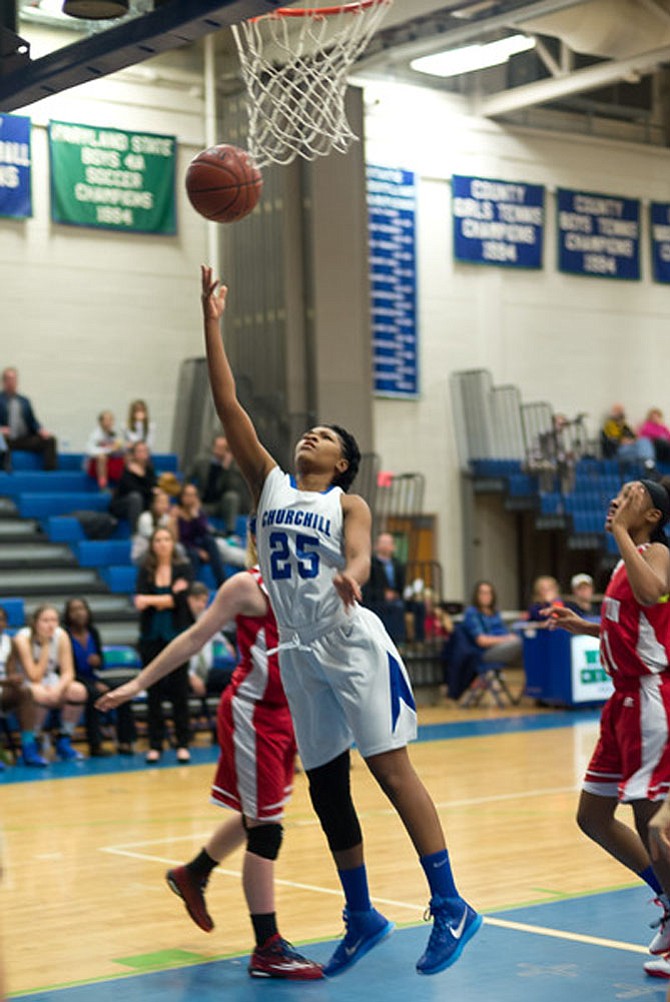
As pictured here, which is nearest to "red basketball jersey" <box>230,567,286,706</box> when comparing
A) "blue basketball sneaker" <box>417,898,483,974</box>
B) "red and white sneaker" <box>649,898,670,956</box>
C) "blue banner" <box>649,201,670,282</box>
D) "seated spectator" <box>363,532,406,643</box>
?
"blue basketball sneaker" <box>417,898,483,974</box>

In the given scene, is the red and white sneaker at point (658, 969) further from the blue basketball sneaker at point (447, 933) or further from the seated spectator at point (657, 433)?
the seated spectator at point (657, 433)

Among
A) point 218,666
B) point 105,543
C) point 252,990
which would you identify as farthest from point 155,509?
point 252,990

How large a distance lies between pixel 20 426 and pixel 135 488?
5.36 feet

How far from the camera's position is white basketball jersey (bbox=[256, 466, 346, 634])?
4871 millimetres

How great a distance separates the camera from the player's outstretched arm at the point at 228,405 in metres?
4.97

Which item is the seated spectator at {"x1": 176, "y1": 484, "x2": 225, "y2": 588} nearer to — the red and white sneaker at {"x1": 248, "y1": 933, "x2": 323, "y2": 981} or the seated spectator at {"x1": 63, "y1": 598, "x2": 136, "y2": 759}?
the seated spectator at {"x1": 63, "y1": 598, "x2": 136, "y2": 759}

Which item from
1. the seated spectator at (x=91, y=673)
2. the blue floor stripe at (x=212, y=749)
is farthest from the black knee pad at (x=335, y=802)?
the seated spectator at (x=91, y=673)

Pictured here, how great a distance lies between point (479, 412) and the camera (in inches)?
808

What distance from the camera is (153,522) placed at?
47.8 ft

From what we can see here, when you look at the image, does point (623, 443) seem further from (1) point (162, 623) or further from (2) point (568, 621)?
(2) point (568, 621)

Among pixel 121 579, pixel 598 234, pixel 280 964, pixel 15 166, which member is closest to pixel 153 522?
pixel 121 579

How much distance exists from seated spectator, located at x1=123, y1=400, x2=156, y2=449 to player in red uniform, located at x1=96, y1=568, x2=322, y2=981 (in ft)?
37.4

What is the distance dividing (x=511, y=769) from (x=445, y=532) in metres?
9.49

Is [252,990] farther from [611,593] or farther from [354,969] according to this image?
[611,593]
